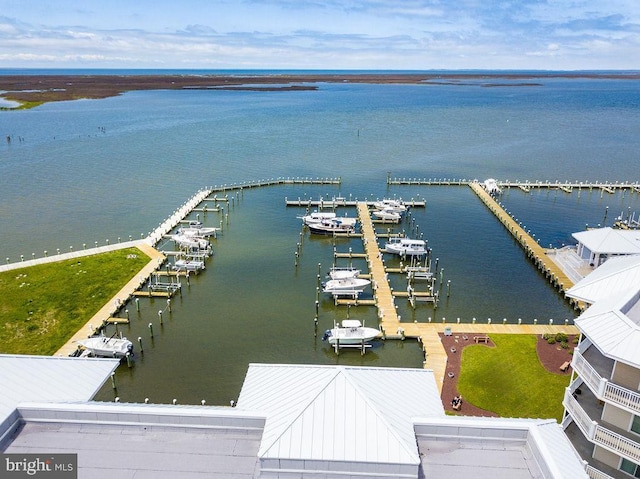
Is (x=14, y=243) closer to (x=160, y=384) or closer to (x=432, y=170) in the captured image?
(x=160, y=384)

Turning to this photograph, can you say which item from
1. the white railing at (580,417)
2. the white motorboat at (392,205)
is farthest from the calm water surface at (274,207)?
the white railing at (580,417)

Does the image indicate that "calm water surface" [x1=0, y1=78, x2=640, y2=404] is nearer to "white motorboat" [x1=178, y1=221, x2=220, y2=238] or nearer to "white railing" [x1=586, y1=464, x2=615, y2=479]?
"white motorboat" [x1=178, y1=221, x2=220, y2=238]

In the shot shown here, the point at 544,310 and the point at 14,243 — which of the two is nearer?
the point at 544,310

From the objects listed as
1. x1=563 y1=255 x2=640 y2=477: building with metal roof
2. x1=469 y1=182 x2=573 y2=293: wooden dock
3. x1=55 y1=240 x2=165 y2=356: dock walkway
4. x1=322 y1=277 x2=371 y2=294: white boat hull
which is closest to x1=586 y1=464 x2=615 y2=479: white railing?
x1=563 y1=255 x2=640 y2=477: building with metal roof

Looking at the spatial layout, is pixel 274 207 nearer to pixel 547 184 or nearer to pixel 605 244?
pixel 605 244

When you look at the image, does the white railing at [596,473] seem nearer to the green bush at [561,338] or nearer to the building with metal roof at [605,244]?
the green bush at [561,338]

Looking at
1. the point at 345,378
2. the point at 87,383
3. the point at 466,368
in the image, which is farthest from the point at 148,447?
the point at 466,368

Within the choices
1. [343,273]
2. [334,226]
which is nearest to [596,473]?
[343,273]
